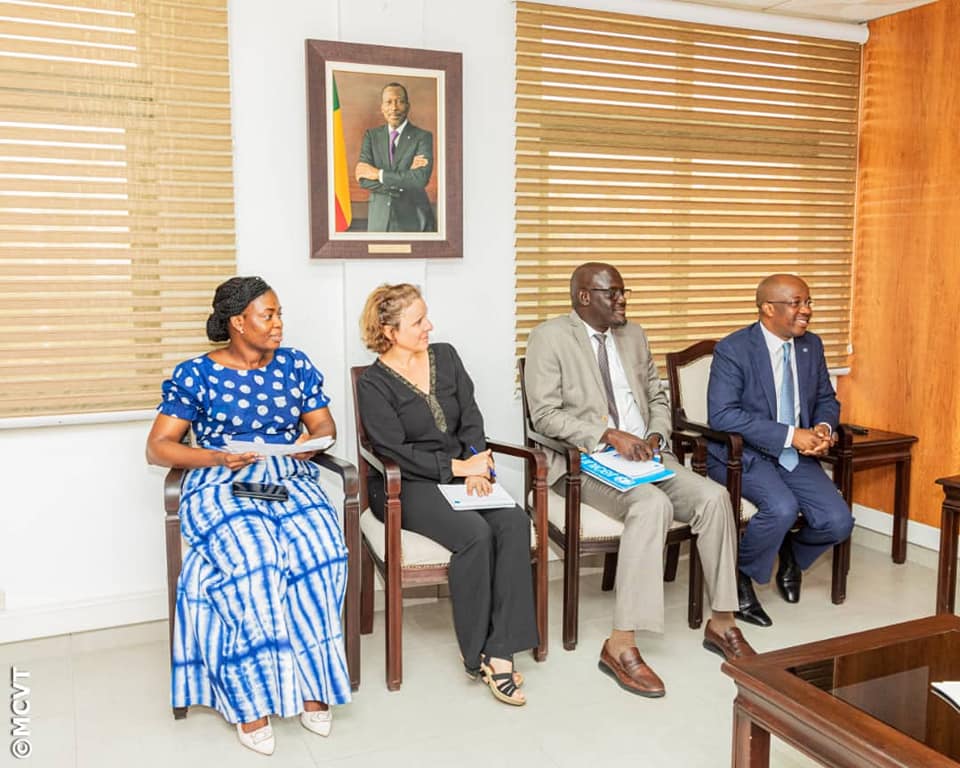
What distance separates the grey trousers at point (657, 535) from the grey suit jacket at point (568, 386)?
0.20 m

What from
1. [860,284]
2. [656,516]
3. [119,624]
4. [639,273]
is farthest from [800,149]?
[119,624]

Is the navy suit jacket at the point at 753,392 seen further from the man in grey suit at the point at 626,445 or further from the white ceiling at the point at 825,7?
the white ceiling at the point at 825,7

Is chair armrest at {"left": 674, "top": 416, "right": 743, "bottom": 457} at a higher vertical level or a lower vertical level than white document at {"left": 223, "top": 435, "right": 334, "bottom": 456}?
lower

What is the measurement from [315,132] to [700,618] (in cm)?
239

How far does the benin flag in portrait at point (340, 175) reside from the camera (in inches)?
138

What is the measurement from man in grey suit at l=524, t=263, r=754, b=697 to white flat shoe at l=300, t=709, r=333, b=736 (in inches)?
38.5

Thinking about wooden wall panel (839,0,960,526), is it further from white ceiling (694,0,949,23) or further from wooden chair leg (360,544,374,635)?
wooden chair leg (360,544,374,635)

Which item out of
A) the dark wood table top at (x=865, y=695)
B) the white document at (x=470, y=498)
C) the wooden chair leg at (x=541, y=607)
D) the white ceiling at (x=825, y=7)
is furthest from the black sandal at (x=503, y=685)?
the white ceiling at (x=825, y=7)

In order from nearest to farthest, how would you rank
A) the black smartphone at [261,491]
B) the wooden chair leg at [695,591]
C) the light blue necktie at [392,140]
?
the black smartphone at [261,491] < the wooden chair leg at [695,591] < the light blue necktie at [392,140]

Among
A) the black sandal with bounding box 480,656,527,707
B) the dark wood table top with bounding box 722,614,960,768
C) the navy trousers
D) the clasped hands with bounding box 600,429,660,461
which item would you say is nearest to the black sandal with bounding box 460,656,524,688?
the black sandal with bounding box 480,656,527,707

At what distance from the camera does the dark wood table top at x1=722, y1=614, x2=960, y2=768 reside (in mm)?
1799

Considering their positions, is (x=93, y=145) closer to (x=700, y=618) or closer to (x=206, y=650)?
(x=206, y=650)

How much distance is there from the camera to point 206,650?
8.87 ft

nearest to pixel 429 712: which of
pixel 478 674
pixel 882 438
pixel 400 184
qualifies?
pixel 478 674
